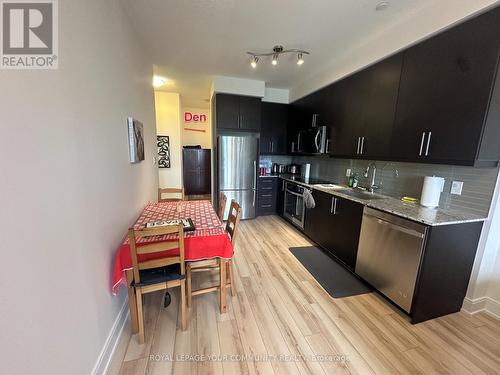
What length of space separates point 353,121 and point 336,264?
194 cm

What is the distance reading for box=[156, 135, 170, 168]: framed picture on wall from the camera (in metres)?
5.26

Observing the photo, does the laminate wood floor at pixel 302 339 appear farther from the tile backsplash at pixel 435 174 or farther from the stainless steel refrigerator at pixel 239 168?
the stainless steel refrigerator at pixel 239 168

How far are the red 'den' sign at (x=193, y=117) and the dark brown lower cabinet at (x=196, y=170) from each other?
3.40 ft

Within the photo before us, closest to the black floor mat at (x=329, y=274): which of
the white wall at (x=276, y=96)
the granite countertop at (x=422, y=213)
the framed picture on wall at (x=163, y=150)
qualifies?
the granite countertop at (x=422, y=213)

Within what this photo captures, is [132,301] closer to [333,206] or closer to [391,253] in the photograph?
[391,253]

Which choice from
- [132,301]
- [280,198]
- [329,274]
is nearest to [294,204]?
[280,198]

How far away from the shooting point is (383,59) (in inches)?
94.3

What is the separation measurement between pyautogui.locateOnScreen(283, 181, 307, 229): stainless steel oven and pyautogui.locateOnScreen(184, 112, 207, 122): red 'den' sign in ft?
13.6

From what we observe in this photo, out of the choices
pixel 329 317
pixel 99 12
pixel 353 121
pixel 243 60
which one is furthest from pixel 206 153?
pixel 329 317

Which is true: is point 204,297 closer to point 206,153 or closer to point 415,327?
point 415,327

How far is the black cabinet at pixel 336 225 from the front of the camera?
246cm

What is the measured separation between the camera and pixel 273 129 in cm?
464

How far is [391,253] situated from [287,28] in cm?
264

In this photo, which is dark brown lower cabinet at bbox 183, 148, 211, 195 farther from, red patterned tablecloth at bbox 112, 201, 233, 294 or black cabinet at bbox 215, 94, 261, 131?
red patterned tablecloth at bbox 112, 201, 233, 294
